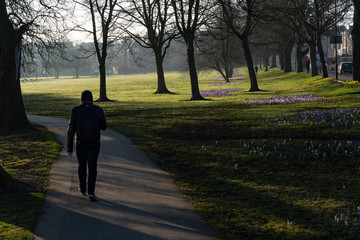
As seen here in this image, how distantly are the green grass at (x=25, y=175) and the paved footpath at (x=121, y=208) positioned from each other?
0.68 feet

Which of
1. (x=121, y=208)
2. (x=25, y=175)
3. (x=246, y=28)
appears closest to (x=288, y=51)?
(x=246, y=28)

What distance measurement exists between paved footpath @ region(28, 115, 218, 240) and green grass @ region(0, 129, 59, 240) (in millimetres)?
208

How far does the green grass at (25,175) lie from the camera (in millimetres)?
6172

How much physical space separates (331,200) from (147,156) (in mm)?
5313

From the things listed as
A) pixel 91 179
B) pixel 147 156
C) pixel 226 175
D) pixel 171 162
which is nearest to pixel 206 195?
pixel 226 175

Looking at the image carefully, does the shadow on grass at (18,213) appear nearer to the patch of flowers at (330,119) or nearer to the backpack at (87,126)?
the backpack at (87,126)

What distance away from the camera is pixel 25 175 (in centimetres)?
949

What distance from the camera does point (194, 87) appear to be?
3019cm

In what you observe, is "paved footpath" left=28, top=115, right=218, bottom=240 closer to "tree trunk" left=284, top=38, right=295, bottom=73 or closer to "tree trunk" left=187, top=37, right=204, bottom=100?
"tree trunk" left=187, top=37, right=204, bottom=100

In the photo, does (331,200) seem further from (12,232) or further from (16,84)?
(16,84)

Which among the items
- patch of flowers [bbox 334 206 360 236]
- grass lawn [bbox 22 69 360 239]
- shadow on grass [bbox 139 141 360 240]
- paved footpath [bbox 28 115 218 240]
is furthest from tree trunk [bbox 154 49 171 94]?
patch of flowers [bbox 334 206 360 236]

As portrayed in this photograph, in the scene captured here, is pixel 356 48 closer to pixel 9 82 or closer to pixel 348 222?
pixel 9 82

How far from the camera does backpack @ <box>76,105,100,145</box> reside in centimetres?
718

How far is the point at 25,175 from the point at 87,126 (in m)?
3.16
